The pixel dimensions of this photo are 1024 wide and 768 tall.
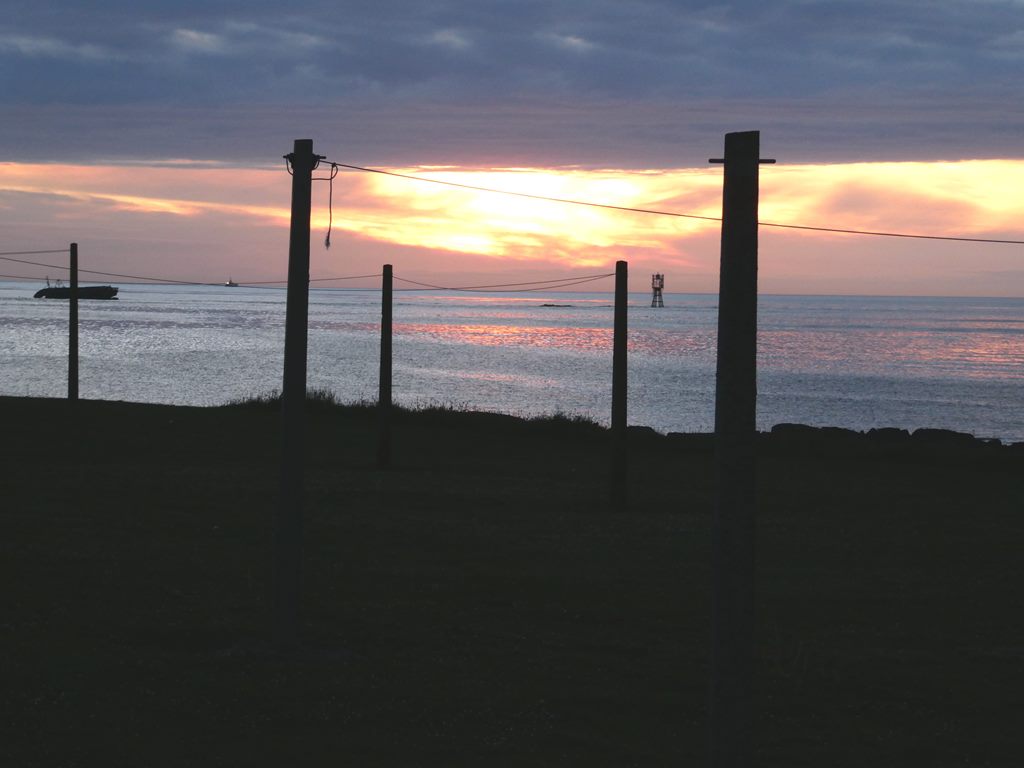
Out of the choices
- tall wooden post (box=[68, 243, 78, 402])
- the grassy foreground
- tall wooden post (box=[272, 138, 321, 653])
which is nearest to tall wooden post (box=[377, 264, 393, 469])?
the grassy foreground

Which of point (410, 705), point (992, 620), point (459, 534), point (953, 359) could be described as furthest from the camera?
point (953, 359)

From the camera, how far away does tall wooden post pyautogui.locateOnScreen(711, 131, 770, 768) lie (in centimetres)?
580

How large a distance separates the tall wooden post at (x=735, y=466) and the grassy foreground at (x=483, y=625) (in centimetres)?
188

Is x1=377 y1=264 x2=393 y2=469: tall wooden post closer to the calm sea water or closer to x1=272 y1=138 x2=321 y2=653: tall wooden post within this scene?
x1=272 y1=138 x2=321 y2=653: tall wooden post

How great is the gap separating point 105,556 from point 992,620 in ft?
32.6

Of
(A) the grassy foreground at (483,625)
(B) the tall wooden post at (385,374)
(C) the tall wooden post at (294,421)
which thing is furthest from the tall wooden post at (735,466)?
(B) the tall wooden post at (385,374)

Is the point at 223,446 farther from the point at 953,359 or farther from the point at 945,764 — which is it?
the point at 953,359

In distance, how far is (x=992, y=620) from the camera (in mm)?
11852

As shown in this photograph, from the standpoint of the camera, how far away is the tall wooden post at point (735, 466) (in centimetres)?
580

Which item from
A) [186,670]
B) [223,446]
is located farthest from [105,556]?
[223,446]

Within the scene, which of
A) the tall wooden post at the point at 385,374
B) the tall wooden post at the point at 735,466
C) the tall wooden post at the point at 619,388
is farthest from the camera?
the tall wooden post at the point at 385,374

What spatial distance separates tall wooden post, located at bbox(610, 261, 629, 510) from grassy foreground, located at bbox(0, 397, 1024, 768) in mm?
502

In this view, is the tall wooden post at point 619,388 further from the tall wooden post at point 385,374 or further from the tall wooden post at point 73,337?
the tall wooden post at point 73,337

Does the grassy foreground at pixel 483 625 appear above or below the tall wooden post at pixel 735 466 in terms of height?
below
